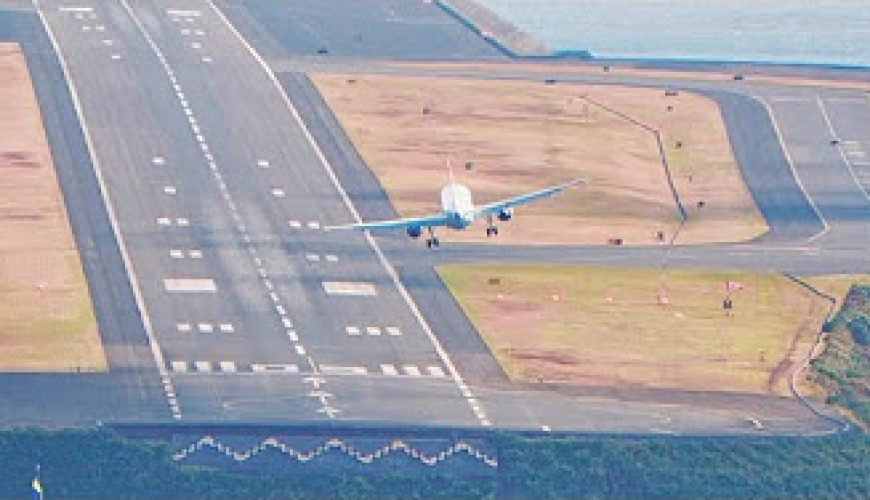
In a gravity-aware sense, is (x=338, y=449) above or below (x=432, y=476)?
below

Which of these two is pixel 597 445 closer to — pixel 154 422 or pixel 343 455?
pixel 343 455

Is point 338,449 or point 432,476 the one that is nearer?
point 432,476

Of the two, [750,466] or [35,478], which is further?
[750,466]

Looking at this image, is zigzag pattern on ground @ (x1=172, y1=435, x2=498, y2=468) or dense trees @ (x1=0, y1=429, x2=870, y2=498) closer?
dense trees @ (x1=0, y1=429, x2=870, y2=498)

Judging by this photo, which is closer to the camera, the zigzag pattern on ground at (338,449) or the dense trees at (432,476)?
the dense trees at (432,476)

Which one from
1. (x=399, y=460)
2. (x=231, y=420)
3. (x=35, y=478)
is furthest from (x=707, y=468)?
(x=35, y=478)

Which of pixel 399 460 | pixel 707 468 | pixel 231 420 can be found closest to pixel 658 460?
pixel 707 468

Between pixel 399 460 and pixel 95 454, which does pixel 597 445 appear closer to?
pixel 399 460
